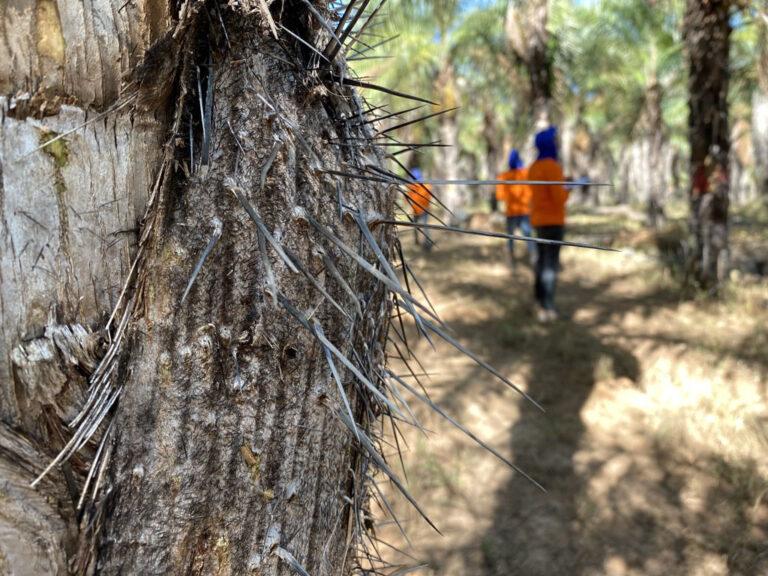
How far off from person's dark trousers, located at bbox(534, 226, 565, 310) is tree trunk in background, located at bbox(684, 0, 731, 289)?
1.83 meters

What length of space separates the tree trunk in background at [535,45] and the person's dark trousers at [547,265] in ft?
13.2

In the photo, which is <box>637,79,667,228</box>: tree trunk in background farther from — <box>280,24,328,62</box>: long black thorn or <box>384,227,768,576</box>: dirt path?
<box>280,24,328,62</box>: long black thorn

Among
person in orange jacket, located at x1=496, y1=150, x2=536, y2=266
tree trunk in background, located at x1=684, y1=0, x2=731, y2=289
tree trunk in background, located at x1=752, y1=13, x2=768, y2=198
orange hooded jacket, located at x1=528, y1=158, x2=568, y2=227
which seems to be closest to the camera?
orange hooded jacket, located at x1=528, y1=158, x2=568, y2=227

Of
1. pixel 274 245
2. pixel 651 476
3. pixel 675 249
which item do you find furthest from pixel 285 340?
pixel 675 249

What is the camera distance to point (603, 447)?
4383 mm

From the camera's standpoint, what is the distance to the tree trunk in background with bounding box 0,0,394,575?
89cm

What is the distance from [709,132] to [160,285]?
718 centimetres

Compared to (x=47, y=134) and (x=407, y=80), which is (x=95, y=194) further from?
(x=407, y=80)

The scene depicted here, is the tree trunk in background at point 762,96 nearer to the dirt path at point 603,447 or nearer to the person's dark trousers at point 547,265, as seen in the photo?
the person's dark trousers at point 547,265

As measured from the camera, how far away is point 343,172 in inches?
39.5

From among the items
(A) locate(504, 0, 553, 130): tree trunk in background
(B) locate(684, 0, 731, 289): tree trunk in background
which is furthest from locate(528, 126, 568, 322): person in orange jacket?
(A) locate(504, 0, 553, 130): tree trunk in background

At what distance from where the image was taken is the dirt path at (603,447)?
11.2 feet

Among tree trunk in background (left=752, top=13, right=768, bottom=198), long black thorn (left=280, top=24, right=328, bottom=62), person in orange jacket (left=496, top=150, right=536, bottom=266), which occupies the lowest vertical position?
person in orange jacket (left=496, top=150, right=536, bottom=266)

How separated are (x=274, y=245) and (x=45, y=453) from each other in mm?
470
